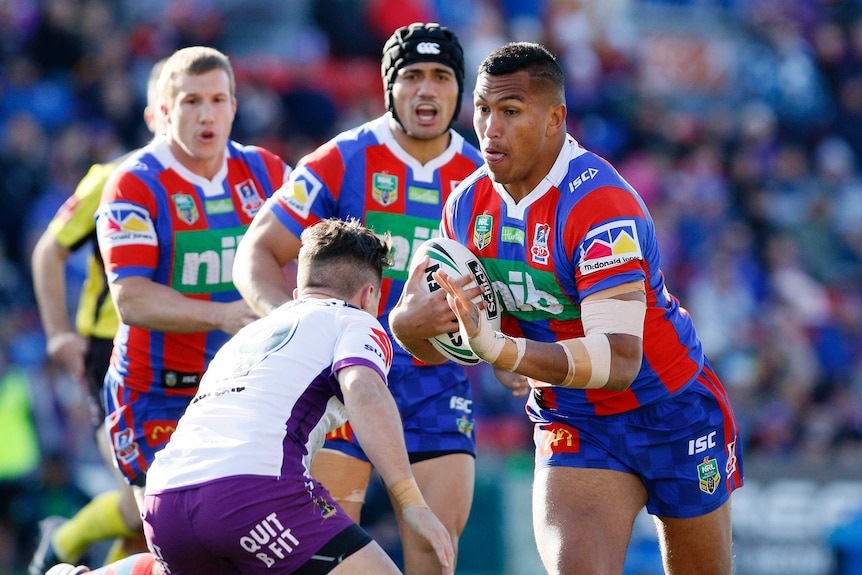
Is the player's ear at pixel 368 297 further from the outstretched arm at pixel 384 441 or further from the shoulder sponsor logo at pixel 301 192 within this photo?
the shoulder sponsor logo at pixel 301 192

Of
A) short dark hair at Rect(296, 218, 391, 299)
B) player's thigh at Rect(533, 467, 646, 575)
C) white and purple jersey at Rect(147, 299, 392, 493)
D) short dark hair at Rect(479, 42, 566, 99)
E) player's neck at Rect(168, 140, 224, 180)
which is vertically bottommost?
player's thigh at Rect(533, 467, 646, 575)

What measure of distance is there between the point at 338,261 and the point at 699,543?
6.74 feet

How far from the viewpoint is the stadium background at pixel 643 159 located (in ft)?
39.0

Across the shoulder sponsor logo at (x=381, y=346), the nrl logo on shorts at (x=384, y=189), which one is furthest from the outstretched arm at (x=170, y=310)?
the shoulder sponsor logo at (x=381, y=346)

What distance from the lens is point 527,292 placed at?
5430mm

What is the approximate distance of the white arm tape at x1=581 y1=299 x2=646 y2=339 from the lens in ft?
16.5

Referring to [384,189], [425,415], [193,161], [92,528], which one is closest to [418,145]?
[384,189]

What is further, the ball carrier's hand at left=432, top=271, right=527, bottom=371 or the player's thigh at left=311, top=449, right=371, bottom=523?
the player's thigh at left=311, top=449, right=371, bottom=523

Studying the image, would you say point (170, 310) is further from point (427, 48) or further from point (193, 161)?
point (427, 48)

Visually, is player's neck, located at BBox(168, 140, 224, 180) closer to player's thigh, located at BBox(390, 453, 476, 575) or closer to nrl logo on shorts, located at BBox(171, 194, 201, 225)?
nrl logo on shorts, located at BBox(171, 194, 201, 225)

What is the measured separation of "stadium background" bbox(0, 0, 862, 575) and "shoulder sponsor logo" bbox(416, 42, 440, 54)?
19.1 ft

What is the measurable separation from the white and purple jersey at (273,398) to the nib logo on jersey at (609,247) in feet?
2.86

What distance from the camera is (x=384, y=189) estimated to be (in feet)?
21.3

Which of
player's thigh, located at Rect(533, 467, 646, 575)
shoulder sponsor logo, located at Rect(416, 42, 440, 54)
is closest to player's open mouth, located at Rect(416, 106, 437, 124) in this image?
shoulder sponsor logo, located at Rect(416, 42, 440, 54)
